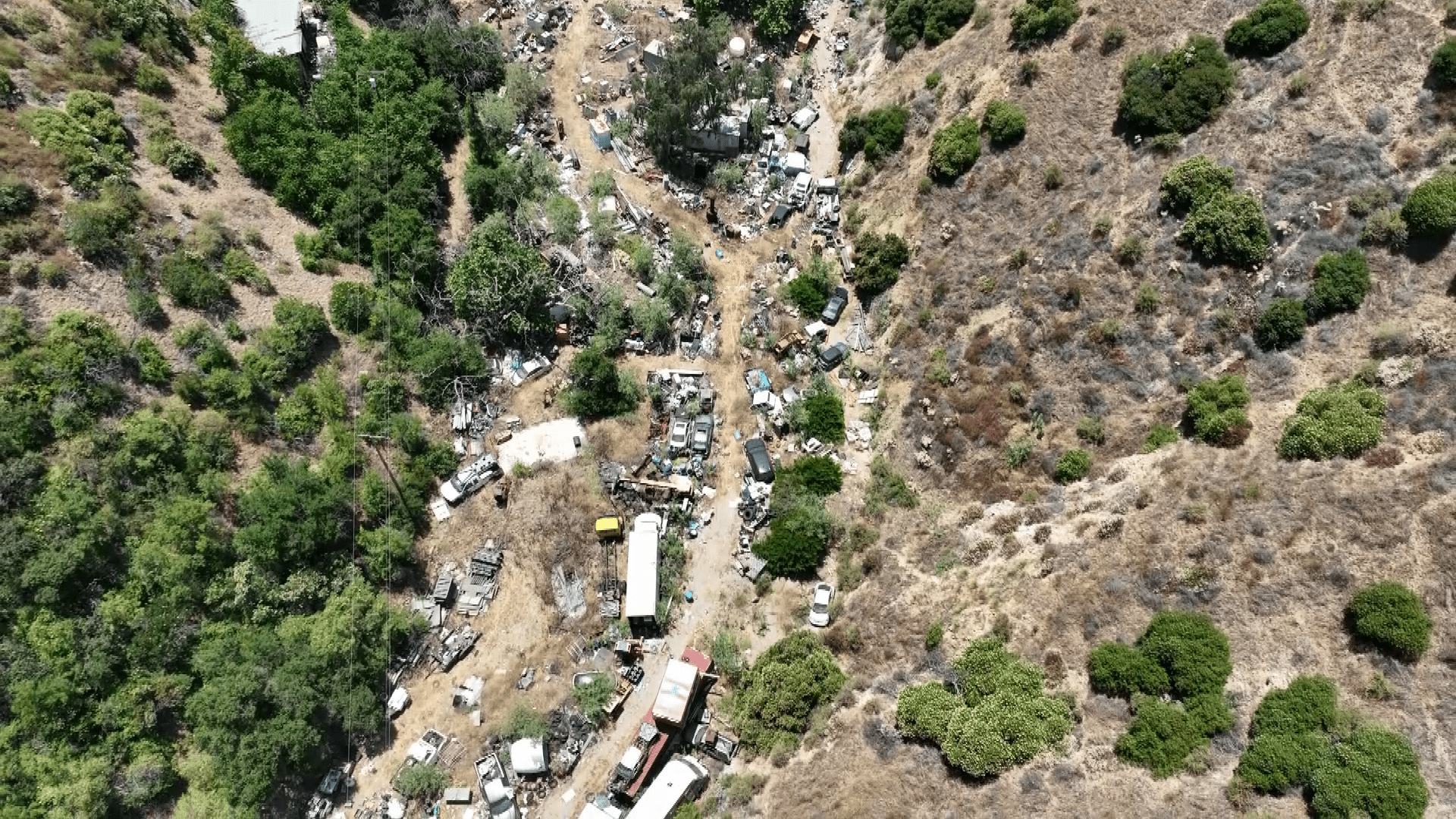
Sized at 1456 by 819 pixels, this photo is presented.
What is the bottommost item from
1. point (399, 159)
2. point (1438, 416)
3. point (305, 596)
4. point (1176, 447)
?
point (305, 596)

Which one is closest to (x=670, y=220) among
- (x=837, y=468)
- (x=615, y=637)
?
(x=837, y=468)

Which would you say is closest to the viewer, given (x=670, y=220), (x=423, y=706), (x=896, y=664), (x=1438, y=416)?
(x=1438, y=416)

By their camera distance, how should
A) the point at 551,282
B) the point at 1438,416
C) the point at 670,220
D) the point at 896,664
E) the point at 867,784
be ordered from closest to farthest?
the point at 1438,416
the point at 867,784
the point at 896,664
the point at 551,282
the point at 670,220

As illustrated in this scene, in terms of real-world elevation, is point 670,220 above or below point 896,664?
above

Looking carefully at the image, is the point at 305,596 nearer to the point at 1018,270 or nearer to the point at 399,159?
the point at 399,159

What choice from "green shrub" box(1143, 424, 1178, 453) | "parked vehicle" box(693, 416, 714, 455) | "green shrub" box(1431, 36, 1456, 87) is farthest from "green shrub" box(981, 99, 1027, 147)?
"parked vehicle" box(693, 416, 714, 455)

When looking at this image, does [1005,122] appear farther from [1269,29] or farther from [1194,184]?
[1269,29]
